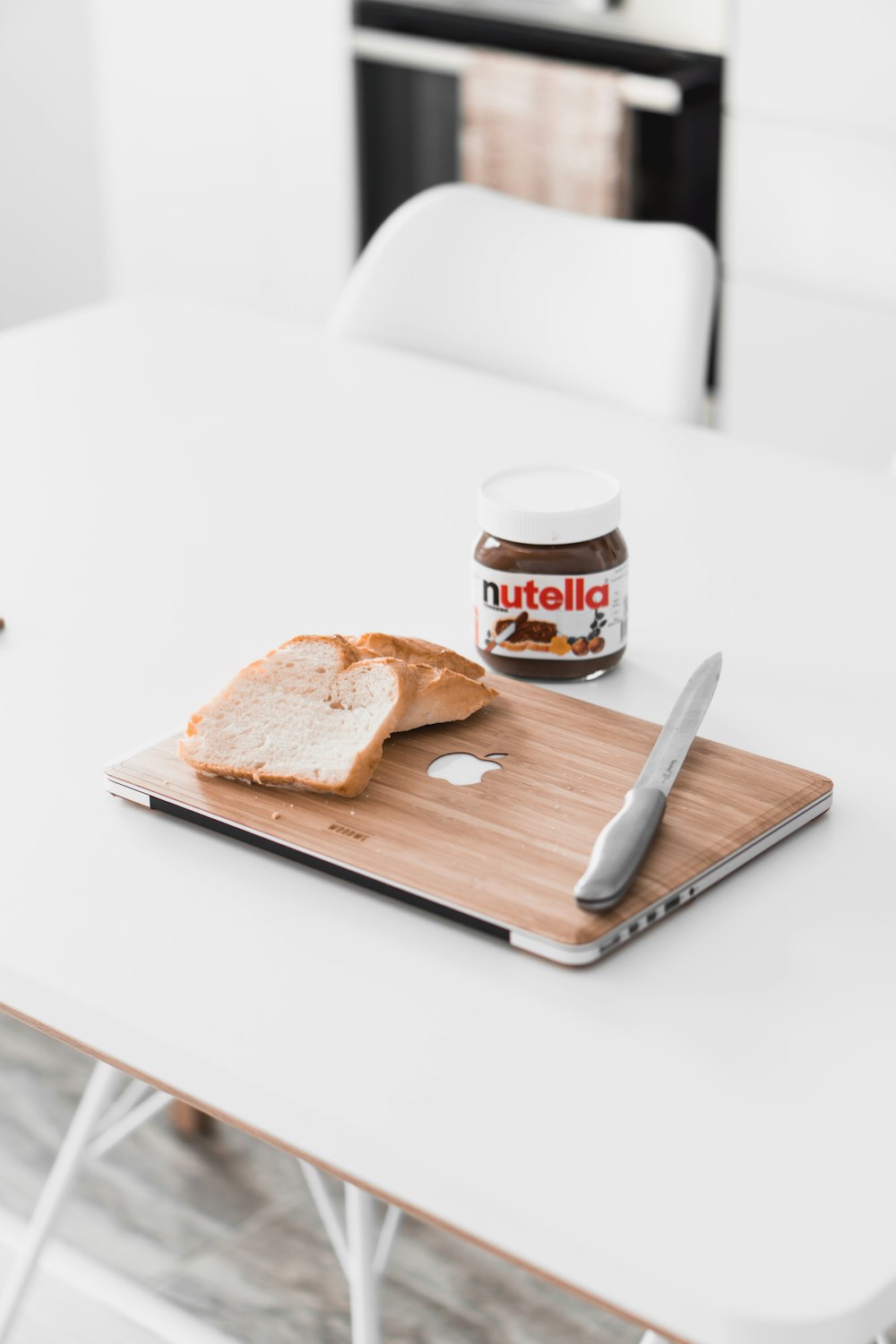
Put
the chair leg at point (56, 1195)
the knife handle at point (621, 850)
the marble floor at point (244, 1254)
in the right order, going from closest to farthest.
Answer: the knife handle at point (621, 850) → the chair leg at point (56, 1195) → the marble floor at point (244, 1254)

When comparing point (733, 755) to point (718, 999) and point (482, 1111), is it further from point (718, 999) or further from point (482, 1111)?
point (482, 1111)

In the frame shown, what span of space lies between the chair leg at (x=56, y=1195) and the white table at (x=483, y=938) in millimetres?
476

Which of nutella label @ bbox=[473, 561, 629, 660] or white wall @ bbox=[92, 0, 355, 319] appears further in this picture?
white wall @ bbox=[92, 0, 355, 319]

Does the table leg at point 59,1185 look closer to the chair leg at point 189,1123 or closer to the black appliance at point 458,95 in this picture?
the chair leg at point 189,1123

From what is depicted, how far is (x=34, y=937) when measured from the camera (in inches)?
30.3

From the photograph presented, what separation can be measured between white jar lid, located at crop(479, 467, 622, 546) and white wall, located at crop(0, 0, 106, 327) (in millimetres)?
3069

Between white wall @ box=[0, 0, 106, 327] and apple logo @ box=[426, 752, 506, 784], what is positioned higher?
apple logo @ box=[426, 752, 506, 784]

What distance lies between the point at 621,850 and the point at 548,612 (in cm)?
24

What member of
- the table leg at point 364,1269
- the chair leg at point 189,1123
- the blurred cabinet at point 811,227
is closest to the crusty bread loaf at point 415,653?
the table leg at point 364,1269

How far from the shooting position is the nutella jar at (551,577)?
948mm

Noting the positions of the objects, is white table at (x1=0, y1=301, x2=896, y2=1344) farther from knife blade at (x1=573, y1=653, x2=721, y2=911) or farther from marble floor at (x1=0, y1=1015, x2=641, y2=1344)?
marble floor at (x1=0, y1=1015, x2=641, y2=1344)

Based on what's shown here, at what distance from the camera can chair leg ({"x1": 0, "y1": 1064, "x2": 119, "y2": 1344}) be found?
1395 millimetres

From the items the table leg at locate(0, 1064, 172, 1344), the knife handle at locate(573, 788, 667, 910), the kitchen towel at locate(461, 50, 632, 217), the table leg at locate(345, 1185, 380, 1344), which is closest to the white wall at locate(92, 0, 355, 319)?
the kitchen towel at locate(461, 50, 632, 217)

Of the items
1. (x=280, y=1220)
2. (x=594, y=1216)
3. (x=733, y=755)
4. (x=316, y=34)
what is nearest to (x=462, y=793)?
(x=733, y=755)
